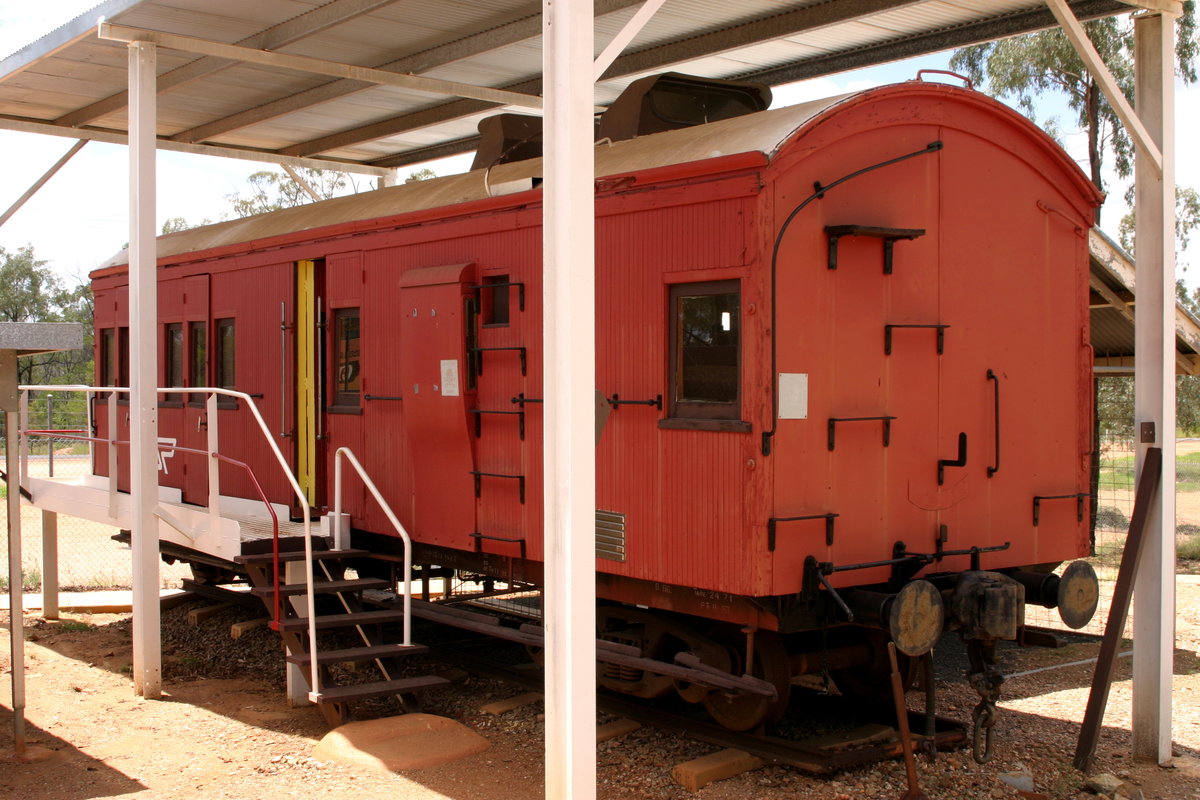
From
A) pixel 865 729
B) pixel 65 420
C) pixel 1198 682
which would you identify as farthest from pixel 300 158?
pixel 65 420

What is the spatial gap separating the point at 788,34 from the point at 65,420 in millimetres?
32399

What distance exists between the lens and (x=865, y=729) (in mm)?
7109

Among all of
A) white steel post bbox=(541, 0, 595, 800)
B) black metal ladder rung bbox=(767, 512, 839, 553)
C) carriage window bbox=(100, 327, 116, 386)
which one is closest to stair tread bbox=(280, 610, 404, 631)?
black metal ladder rung bbox=(767, 512, 839, 553)

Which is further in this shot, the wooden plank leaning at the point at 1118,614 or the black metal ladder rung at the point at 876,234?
the wooden plank leaning at the point at 1118,614

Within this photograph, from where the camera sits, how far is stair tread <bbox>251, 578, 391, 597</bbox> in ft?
25.8

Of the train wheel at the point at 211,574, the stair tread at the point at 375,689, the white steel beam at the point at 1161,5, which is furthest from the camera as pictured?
the train wheel at the point at 211,574

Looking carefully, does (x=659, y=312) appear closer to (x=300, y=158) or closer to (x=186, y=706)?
(x=186, y=706)

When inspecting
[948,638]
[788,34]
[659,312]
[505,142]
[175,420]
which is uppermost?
[788,34]

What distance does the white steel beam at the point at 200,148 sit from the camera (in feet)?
37.4

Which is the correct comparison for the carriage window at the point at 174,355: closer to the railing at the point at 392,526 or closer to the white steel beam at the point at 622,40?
the railing at the point at 392,526

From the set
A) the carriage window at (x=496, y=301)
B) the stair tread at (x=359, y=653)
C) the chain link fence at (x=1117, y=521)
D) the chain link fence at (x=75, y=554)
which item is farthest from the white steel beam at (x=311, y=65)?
the chain link fence at (x=1117, y=521)

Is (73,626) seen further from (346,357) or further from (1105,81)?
(1105,81)

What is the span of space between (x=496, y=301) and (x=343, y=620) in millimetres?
2379

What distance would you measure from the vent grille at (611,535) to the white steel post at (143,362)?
3445 millimetres
